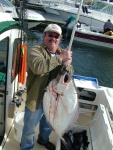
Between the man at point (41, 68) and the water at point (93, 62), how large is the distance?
28.3 ft

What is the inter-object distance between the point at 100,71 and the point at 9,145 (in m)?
10.0

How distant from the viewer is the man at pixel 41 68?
7.97 feet

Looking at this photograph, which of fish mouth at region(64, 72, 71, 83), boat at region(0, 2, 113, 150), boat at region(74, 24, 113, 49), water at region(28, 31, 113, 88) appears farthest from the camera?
boat at region(74, 24, 113, 49)

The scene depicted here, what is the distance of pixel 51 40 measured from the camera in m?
2.61

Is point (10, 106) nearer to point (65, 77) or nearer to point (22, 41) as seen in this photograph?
point (22, 41)

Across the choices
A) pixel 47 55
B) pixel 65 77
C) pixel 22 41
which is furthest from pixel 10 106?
pixel 65 77

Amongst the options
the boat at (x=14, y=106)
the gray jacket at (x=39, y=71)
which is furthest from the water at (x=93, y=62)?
the gray jacket at (x=39, y=71)

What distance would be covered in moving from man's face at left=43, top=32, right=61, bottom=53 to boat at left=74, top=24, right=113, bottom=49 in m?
14.0

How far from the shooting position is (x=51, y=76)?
270 cm

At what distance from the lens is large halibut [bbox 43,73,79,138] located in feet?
7.75

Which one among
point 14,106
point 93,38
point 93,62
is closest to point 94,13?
point 93,38

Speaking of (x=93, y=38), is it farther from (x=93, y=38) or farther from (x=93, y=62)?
(x=93, y=62)

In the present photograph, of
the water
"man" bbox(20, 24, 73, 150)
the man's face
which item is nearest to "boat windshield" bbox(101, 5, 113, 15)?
the water

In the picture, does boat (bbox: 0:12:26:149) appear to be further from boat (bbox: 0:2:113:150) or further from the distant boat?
the distant boat
